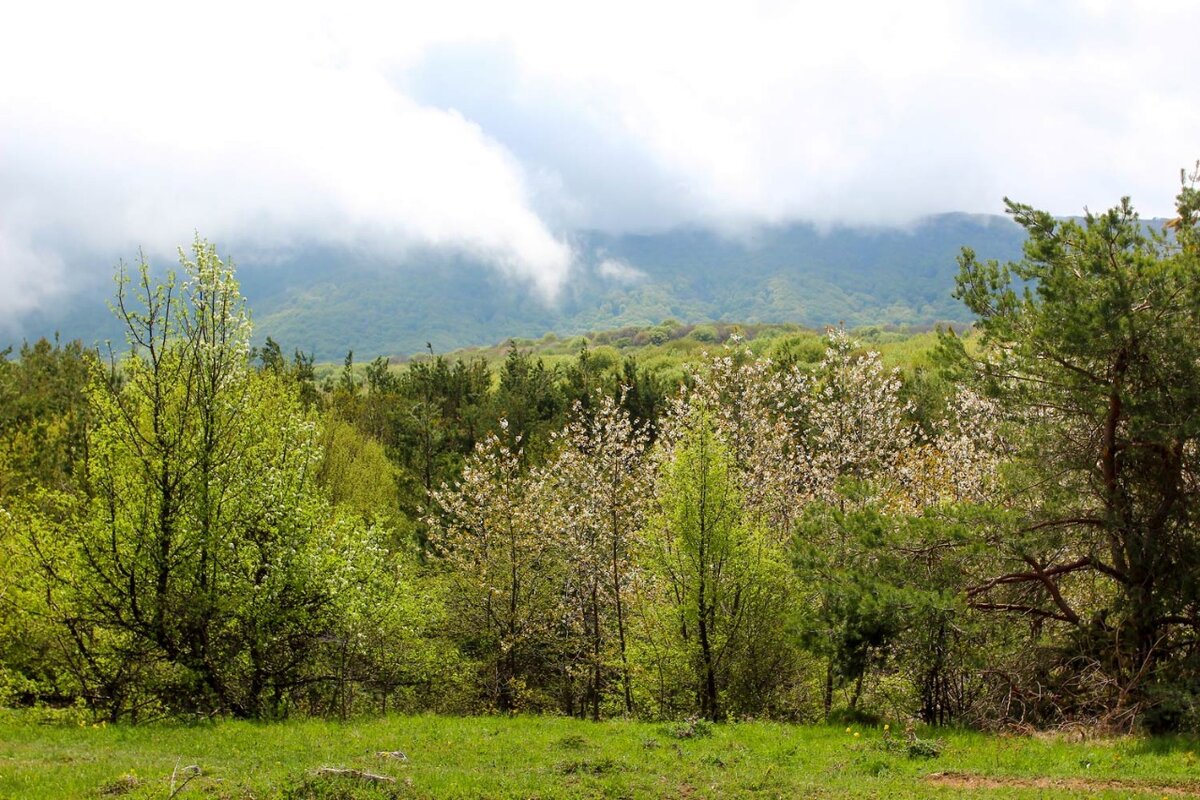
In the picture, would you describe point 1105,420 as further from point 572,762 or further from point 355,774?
point 355,774

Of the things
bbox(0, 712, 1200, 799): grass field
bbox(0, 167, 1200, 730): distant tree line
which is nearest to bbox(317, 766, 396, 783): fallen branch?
bbox(0, 712, 1200, 799): grass field

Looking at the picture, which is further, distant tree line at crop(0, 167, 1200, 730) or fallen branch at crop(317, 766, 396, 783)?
distant tree line at crop(0, 167, 1200, 730)

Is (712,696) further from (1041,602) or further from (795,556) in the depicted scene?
(1041,602)

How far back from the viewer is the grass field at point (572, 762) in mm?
10109

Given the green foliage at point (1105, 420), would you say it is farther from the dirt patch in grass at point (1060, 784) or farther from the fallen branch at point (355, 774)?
the fallen branch at point (355, 774)

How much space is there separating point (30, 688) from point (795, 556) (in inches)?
589

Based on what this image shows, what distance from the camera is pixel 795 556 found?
15.3 meters

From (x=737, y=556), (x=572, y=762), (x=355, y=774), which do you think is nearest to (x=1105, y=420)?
(x=737, y=556)

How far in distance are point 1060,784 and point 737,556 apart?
8.21 m

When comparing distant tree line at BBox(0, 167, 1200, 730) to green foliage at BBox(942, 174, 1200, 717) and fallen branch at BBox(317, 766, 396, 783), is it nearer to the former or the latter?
green foliage at BBox(942, 174, 1200, 717)

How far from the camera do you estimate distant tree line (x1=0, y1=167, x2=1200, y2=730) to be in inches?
540

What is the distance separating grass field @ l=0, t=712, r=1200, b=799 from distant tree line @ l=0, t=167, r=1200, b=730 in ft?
5.93

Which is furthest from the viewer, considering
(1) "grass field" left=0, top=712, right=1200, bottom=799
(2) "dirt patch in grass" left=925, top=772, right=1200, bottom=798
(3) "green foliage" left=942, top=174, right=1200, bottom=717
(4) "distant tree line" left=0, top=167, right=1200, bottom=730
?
(4) "distant tree line" left=0, top=167, right=1200, bottom=730

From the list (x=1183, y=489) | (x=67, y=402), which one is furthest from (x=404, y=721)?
(x=67, y=402)
